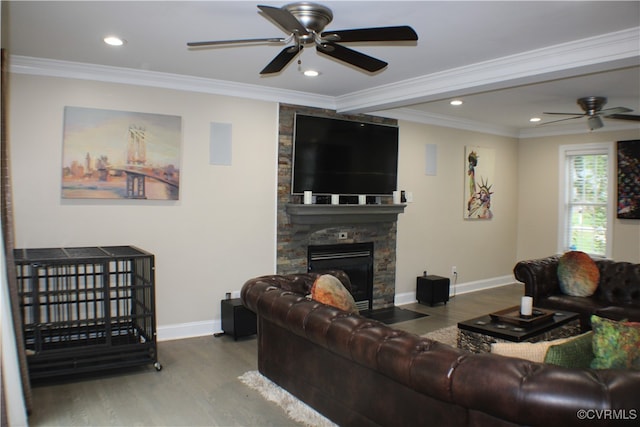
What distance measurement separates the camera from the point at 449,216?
688 centimetres

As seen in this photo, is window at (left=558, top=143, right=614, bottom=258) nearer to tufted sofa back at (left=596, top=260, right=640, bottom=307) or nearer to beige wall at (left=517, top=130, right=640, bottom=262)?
beige wall at (left=517, top=130, right=640, bottom=262)

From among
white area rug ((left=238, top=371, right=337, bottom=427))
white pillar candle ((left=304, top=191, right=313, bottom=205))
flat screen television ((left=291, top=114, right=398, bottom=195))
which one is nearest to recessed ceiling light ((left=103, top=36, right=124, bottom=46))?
flat screen television ((left=291, top=114, right=398, bottom=195))

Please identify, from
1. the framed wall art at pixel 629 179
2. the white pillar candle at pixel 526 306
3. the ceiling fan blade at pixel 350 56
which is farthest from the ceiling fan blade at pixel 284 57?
the framed wall art at pixel 629 179

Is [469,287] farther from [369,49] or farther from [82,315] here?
[82,315]

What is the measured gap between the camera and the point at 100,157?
4.18 m

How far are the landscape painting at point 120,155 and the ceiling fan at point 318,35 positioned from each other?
1.82 m

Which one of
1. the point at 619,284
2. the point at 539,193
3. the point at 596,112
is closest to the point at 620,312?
the point at 619,284

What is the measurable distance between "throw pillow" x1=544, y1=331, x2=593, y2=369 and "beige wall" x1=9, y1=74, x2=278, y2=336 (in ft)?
11.4

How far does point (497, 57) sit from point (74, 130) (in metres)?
3.54

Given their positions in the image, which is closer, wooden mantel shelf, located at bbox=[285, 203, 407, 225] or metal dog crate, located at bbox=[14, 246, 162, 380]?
metal dog crate, located at bbox=[14, 246, 162, 380]

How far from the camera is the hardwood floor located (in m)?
2.97

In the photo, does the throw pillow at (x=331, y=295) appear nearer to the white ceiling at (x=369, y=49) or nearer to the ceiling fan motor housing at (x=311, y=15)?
the ceiling fan motor housing at (x=311, y=15)

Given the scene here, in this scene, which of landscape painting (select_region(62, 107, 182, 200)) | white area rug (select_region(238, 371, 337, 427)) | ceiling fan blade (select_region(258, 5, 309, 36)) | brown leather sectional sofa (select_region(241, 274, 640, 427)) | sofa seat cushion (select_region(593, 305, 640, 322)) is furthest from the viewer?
sofa seat cushion (select_region(593, 305, 640, 322))

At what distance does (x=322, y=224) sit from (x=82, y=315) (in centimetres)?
260
